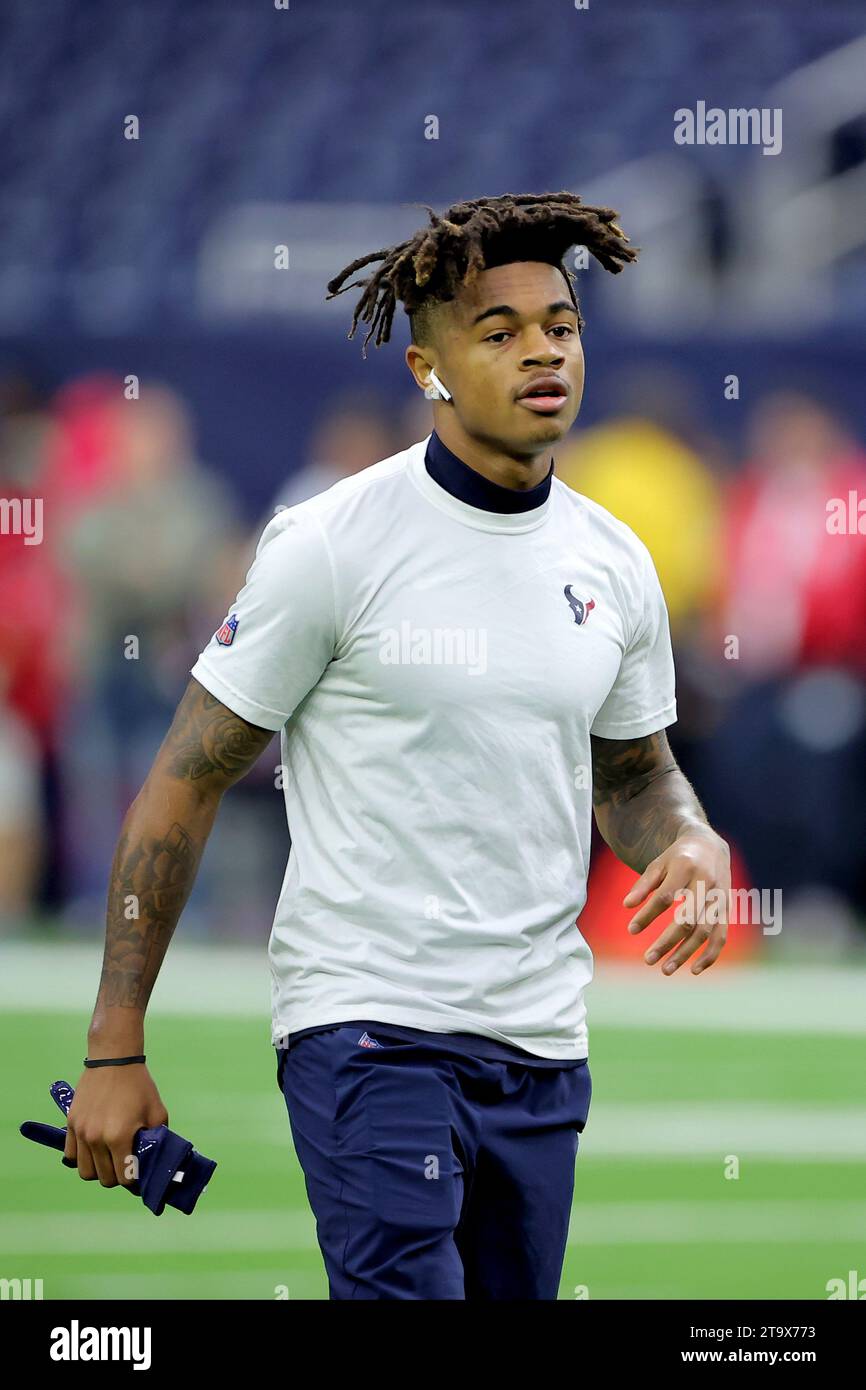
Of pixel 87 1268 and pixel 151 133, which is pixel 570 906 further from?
pixel 151 133

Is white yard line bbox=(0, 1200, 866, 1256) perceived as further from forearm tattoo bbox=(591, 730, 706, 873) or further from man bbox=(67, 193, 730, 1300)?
man bbox=(67, 193, 730, 1300)

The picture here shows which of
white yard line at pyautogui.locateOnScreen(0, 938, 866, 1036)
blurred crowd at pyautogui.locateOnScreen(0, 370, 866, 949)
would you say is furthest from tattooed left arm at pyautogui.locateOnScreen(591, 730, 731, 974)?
blurred crowd at pyautogui.locateOnScreen(0, 370, 866, 949)

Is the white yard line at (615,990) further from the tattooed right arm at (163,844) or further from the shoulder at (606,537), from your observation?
the tattooed right arm at (163,844)

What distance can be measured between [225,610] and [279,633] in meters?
6.99

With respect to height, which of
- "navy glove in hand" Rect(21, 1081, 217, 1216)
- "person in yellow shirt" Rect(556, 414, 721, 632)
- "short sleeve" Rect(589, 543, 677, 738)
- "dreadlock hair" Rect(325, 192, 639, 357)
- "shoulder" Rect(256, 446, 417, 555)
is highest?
"person in yellow shirt" Rect(556, 414, 721, 632)

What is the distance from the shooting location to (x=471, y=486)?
334 centimetres

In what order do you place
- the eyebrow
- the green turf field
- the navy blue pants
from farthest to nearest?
the green turf field → the eyebrow → the navy blue pants

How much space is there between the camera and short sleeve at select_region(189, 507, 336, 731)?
319cm

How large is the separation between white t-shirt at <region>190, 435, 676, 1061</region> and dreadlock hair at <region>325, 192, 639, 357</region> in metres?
0.32

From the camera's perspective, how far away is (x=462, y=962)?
3.19 m

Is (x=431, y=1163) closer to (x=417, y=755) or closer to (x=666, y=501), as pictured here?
(x=417, y=755)

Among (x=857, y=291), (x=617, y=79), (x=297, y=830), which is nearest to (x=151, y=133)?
(x=617, y=79)

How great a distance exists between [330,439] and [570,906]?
22.5 ft

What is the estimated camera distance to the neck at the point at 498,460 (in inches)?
131
